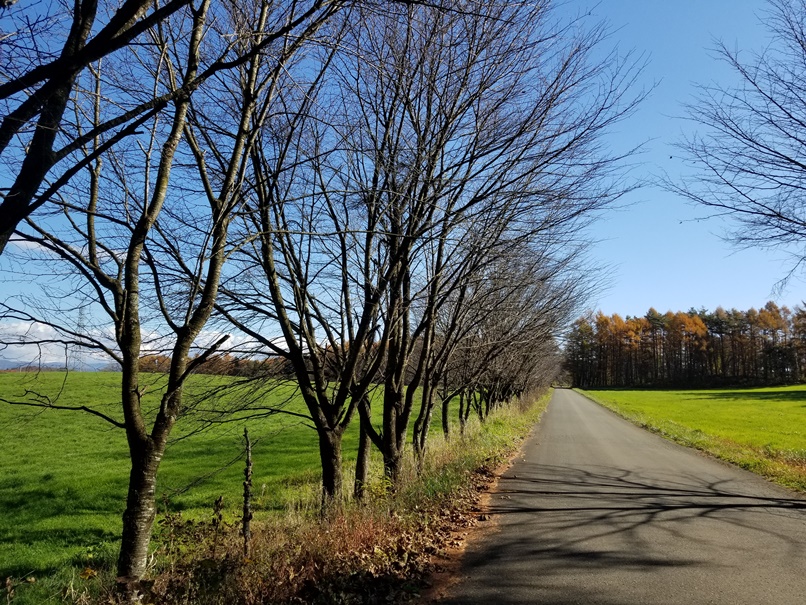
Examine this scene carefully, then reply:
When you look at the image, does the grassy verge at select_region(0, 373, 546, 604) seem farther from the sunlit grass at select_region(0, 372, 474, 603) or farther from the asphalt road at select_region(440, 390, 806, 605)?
the asphalt road at select_region(440, 390, 806, 605)

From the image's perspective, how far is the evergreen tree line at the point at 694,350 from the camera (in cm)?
9406

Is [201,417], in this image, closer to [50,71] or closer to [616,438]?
[50,71]

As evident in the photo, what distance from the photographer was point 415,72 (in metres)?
6.39

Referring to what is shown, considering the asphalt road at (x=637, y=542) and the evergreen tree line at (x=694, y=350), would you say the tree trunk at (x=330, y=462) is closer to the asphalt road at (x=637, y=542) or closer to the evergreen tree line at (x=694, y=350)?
the asphalt road at (x=637, y=542)

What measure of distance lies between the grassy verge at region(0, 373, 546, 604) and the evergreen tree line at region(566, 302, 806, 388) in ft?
240

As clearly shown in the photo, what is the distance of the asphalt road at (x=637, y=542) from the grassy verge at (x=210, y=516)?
2.80ft

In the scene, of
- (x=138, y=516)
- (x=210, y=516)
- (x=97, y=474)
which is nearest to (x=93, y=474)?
(x=97, y=474)

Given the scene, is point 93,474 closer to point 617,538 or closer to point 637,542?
point 617,538

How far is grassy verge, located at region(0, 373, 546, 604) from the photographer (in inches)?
169

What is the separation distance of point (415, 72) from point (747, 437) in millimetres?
22540

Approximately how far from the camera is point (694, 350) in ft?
353

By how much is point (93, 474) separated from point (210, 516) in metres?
11.5

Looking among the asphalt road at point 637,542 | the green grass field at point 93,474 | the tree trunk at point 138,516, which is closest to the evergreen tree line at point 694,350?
the green grass field at point 93,474

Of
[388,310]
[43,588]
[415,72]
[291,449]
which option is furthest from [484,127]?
[291,449]
